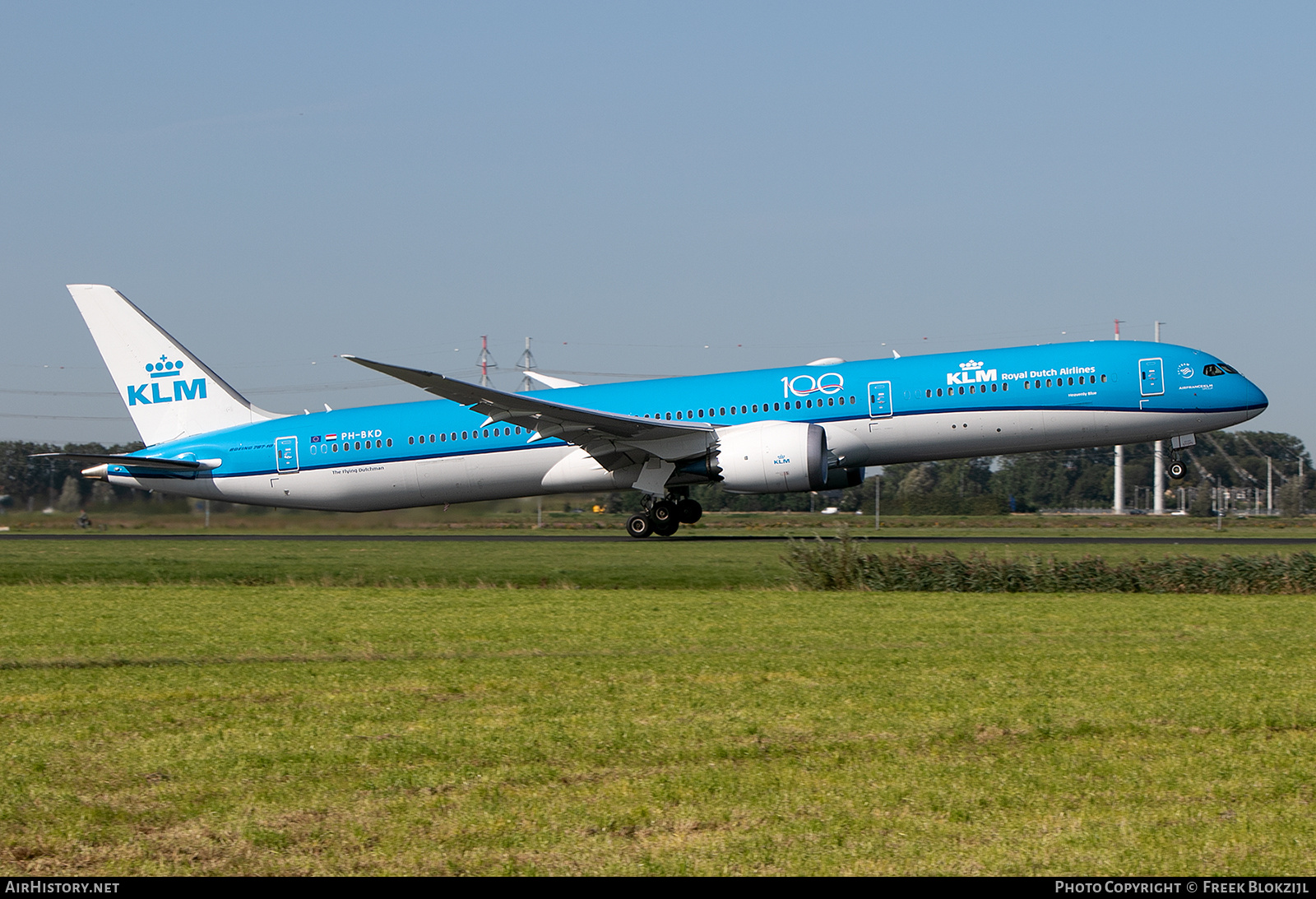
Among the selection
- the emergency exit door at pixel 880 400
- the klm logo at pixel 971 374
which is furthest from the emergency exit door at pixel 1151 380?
the emergency exit door at pixel 880 400

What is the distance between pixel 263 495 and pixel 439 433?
220 inches

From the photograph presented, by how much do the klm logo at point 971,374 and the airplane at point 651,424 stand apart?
1.6 inches

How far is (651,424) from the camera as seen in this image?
28109 mm

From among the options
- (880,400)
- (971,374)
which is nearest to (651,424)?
(880,400)

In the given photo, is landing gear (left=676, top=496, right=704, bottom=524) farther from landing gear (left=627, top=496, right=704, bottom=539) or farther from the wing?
the wing

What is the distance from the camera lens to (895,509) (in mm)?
71562

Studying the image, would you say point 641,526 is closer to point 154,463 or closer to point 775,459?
point 775,459

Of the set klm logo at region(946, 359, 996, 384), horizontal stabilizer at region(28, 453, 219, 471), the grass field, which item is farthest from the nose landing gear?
horizontal stabilizer at region(28, 453, 219, 471)

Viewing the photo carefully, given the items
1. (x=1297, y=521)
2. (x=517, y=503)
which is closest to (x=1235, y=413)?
(x=517, y=503)

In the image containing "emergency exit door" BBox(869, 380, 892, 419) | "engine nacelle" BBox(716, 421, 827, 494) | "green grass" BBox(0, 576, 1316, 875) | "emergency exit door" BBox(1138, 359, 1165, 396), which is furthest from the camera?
"emergency exit door" BBox(869, 380, 892, 419)

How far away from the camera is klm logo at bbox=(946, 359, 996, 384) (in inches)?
1100

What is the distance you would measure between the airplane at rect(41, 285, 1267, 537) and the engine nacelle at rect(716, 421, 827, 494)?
1.6 inches

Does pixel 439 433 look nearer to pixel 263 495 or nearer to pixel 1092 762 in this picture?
pixel 263 495

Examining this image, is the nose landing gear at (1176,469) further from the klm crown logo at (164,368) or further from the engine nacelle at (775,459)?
the klm crown logo at (164,368)
